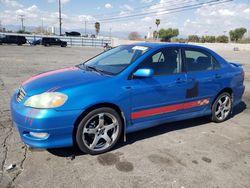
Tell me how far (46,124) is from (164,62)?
218 centimetres

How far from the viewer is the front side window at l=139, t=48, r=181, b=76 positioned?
13.3ft

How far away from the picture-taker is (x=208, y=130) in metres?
4.80

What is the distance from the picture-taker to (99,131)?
3643 millimetres

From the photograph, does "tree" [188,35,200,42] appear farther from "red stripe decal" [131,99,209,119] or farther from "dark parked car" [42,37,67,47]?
"red stripe decal" [131,99,209,119]

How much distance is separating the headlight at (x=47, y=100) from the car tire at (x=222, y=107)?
3.15m

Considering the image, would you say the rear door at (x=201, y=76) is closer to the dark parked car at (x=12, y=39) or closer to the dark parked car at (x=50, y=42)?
the dark parked car at (x=50, y=42)

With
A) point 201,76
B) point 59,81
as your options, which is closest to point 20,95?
point 59,81

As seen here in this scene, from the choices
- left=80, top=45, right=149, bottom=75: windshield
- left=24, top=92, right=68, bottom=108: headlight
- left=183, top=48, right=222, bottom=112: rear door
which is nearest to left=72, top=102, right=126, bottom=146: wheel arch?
left=24, top=92, right=68, bottom=108: headlight

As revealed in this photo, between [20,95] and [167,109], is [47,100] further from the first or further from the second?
[167,109]

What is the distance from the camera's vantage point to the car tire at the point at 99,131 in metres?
3.44

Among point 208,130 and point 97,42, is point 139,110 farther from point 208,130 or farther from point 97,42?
point 97,42

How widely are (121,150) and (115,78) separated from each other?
1078 mm

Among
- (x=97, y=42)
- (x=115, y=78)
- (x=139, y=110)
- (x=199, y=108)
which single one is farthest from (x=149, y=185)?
(x=97, y=42)

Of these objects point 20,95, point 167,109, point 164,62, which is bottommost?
point 167,109
